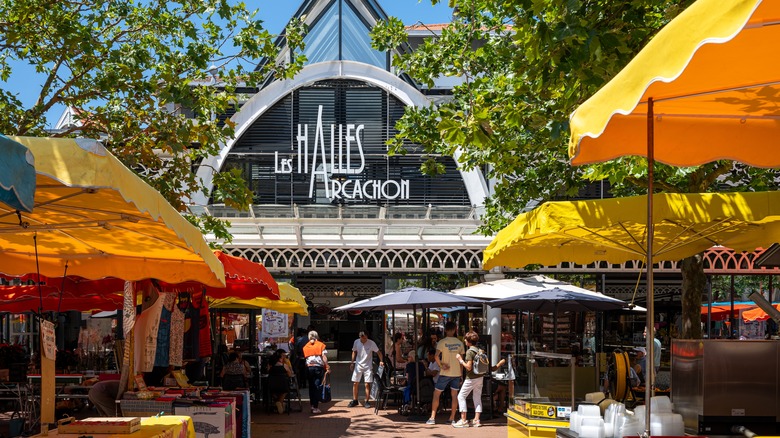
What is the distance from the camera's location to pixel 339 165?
2323 cm

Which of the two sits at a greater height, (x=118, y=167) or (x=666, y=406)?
(x=118, y=167)

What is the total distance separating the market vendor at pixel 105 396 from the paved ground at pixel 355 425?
4834mm

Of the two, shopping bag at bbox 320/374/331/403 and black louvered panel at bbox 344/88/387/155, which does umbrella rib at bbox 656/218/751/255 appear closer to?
shopping bag at bbox 320/374/331/403

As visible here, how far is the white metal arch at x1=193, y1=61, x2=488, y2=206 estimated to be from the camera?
23297mm

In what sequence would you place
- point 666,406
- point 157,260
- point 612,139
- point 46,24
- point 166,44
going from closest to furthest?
1. point 612,139
2. point 666,406
3. point 157,260
4. point 46,24
5. point 166,44

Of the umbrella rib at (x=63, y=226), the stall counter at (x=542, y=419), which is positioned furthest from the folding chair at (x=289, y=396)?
the umbrella rib at (x=63, y=226)

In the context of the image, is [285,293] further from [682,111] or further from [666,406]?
[682,111]

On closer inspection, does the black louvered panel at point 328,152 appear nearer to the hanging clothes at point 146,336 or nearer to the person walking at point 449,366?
the person walking at point 449,366

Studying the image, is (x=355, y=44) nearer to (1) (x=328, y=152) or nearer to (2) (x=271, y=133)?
(1) (x=328, y=152)

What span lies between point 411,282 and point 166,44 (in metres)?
9.70

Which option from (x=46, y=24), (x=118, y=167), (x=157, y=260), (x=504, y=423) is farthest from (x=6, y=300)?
(x=118, y=167)

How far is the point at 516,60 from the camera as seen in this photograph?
31.7 feet

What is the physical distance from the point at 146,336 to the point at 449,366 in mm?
6999

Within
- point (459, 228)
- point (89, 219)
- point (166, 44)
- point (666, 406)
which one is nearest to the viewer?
point (666, 406)
